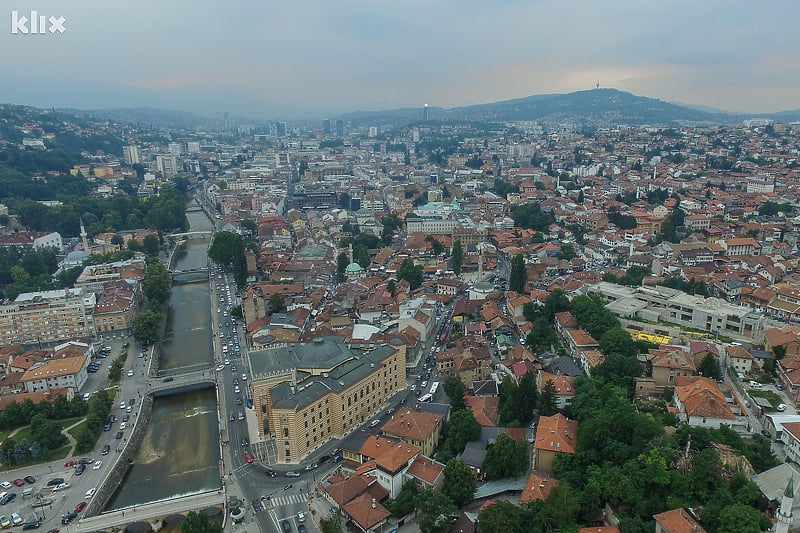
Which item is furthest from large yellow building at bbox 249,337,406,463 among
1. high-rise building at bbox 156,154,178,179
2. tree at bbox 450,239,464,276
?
high-rise building at bbox 156,154,178,179

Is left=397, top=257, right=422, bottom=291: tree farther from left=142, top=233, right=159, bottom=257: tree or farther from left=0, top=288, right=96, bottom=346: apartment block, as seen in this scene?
left=142, top=233, right=159, bottom=257: tree

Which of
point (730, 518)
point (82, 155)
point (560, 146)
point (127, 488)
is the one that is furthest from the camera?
point (560, 146)

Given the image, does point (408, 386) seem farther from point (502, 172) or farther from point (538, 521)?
point (502, 172)

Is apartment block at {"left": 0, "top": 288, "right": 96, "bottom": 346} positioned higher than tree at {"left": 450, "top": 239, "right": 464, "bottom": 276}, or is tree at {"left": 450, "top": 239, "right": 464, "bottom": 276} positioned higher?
tree at {"left": 450, "top": 239, "right": 464, "bottom": 276}

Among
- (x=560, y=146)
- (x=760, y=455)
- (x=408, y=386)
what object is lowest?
(x=408, y=386)

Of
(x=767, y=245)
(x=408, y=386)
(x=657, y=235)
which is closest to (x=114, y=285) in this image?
(x=408, y=386)

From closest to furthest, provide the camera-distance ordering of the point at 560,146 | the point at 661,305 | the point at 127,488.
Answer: the point at 127,488
the point at 661,305
the point at 560,146

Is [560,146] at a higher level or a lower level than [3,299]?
higher
